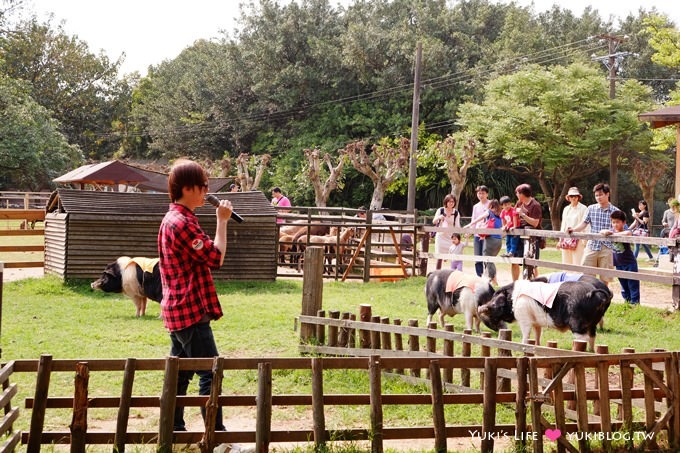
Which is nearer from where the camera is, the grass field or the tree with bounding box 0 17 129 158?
the grass field

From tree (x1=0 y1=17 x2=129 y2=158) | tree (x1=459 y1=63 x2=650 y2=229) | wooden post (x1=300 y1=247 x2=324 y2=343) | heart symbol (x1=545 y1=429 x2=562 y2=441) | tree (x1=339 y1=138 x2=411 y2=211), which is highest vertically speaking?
tree (x1=0 y1=17 x2=129 y2=158)

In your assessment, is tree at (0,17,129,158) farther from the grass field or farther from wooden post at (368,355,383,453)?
wooden post at (368,355,383,453)

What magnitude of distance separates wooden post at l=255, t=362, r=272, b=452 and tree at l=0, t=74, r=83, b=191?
3701 cm

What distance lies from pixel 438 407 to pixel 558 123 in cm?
3325

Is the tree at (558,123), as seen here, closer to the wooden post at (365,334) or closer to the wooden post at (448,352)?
the wooden post at (365,334)

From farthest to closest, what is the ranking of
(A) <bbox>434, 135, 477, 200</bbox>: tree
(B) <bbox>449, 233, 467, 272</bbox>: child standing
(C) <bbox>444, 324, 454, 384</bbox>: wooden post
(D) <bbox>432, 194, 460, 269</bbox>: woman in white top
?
(A) <bbox>434, 135, 477, 200</bbox>: tree
(D) <bbox>432, 194, 460, 269</bbox>: woman in white top
(B) <bbox>449, 233, 467, 272</bbox>: child standing
(C) <bbox>444, 324, 454, 384</bbox>: wooden post

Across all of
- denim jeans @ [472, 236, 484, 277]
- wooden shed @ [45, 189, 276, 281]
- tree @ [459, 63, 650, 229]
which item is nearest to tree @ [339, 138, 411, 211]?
tree @ [459, 63, 650, 229]

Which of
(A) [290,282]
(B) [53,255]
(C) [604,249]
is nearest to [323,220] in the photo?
(A) [290,282]

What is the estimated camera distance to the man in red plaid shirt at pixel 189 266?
493 centimetres

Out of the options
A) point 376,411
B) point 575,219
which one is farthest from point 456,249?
point 376,411

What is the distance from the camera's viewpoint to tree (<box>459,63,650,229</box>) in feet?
115

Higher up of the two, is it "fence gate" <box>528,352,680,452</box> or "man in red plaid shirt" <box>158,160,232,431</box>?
"man in red plaid shirt" <box>158,160,232,431</box>

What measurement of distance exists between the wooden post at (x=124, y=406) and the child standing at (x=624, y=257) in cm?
811

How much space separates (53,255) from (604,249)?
10.1 meters
